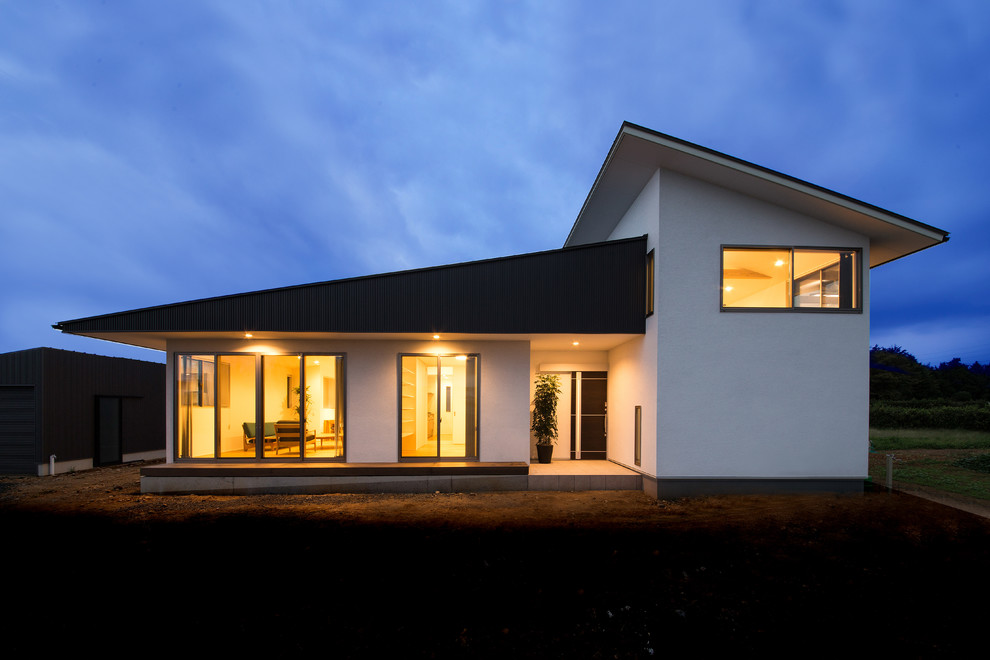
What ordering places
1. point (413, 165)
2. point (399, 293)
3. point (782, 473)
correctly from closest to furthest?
point (782, 473) → point (399, 293) → point (413, 165)

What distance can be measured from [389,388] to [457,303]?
8.01 ft

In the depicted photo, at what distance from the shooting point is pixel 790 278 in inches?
348

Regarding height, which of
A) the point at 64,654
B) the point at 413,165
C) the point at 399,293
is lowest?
the point at 64,654

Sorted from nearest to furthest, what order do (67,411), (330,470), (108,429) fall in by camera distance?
(330,470)
(67,411)
(108,429)

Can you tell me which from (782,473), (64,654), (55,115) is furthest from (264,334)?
(55,115)

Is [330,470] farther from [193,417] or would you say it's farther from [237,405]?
[193,417]

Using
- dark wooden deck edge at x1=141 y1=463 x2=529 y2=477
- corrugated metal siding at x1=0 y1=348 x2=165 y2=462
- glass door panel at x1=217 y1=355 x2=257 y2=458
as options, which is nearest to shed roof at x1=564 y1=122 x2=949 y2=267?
dark wooden deck edge at x1=141 y1=463 x2=529 y2=477

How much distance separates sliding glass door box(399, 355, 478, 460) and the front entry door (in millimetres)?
2998

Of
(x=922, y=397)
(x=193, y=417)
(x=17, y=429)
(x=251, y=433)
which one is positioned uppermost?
(x=193, y=417)

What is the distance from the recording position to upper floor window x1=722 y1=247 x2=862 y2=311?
28.8ft

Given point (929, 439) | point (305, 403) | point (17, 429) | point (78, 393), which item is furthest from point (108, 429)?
point (929, 439)

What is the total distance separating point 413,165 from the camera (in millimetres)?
130125

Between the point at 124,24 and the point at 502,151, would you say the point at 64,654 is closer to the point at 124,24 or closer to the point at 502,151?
the point at 124,24

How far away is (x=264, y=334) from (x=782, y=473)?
9.82 meters
